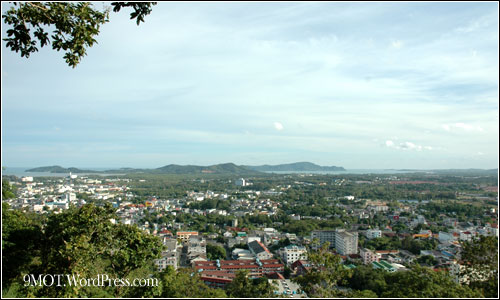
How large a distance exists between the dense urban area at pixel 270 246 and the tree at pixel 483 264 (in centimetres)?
1

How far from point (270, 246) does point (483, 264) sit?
1184cm

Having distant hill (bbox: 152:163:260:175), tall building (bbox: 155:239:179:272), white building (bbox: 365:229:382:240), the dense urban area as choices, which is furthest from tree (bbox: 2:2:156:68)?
distant hill (bbox: 152:163:260:175)

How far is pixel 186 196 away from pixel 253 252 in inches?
905

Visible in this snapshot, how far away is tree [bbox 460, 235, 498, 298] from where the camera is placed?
329 cm

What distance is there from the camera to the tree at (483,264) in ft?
10.8

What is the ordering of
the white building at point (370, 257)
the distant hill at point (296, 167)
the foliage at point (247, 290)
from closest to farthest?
the foliage at point (247, 290) < the white building at point (370, 257) < the distant hill at point (296, 167)

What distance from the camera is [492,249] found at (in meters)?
3.29

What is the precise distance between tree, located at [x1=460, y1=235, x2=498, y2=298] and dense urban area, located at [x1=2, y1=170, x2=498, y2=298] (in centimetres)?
1

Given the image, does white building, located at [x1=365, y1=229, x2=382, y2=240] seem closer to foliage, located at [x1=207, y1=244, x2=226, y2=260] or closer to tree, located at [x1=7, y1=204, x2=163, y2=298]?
foliage, located at [x1=207, y1=244, x2=226, y2=260]

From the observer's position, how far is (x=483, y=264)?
3354 millimetres

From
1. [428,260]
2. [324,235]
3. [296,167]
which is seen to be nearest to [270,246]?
[324,235]

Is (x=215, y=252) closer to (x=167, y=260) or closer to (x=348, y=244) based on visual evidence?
(x=167, y=260)

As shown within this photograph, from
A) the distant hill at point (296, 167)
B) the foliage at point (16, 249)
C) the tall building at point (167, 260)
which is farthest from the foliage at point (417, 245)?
the distant hill at point (296, 167)

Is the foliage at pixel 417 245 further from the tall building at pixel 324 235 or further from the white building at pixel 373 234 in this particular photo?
the tall building at pixel 324 235
